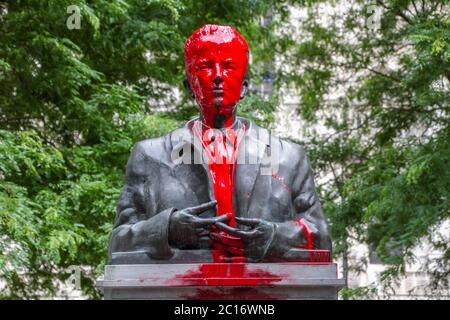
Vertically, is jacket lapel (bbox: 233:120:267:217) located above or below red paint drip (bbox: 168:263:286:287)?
above

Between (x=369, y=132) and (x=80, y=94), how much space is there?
15.0 ft

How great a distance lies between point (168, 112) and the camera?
14586 mm

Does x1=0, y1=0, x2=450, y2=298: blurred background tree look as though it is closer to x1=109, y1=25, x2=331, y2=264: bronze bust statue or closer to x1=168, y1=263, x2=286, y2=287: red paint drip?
x1=109, y1=25, x2=331, y2=264: bronze bust statue

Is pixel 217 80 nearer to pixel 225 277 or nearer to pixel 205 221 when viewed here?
pixel 205 221

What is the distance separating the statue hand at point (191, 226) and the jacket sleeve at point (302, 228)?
351 mm

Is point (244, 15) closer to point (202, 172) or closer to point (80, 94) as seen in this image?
point (80, 94)

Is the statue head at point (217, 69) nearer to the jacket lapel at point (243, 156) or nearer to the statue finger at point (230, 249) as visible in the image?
the jacket lapel at point (243, 156)

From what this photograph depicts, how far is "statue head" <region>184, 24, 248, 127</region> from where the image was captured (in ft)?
21.2

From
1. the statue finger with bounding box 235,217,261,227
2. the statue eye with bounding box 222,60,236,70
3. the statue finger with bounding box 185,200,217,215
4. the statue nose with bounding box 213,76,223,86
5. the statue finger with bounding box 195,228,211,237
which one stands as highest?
the statue eye with bounding box 222,60,236,70

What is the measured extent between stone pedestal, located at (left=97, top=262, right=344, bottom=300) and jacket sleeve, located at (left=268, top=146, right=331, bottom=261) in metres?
0.11

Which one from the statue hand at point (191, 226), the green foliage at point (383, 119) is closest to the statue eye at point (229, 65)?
the statue hand at point (191, 226)

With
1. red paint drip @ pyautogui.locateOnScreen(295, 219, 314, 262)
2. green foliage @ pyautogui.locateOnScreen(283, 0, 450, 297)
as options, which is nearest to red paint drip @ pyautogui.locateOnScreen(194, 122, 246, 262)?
red paint drip @ pyautogui.locateOnScreen(295, 219, 314, 262)

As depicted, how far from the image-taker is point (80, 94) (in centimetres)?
1387

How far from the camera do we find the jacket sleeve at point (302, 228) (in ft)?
20.1
